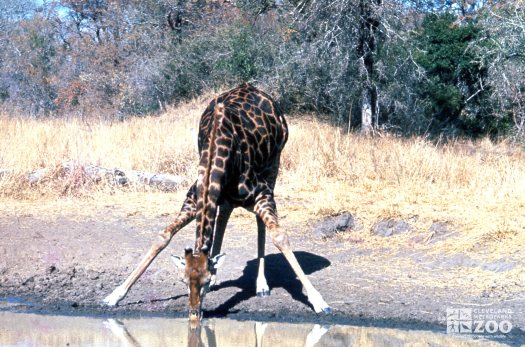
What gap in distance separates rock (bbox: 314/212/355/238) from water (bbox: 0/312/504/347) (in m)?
2.89

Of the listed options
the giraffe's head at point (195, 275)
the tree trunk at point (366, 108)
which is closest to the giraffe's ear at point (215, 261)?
the giraffe's head at point (195, 275)

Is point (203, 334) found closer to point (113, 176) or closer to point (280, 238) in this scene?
point (280, 238)

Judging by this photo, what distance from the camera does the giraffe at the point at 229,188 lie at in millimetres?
7422

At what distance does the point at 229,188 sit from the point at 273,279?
1.66m

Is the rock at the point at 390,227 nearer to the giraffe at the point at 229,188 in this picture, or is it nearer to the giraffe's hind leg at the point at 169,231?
the giraffe at the point at 229,188

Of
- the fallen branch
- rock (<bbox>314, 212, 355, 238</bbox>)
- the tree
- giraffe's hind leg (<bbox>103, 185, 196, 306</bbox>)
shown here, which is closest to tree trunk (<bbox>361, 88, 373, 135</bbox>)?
Result: the tree

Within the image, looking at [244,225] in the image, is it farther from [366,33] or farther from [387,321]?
[366,33]

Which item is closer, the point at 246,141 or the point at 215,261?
the point at 215,261

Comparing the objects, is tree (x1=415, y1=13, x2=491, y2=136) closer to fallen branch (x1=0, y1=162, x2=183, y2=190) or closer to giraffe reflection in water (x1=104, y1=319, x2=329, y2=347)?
fallen branch (x1=0, y1=162, x2=183, y2=190)

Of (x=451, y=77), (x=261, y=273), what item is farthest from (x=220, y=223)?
(x=451, y=77)

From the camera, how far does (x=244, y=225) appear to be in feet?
36.9

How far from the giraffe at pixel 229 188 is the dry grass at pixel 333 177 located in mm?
2318

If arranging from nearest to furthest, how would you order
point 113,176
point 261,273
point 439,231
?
point 261,273, point 439,231, point 113,176

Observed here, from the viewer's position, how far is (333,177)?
43.5 feet
